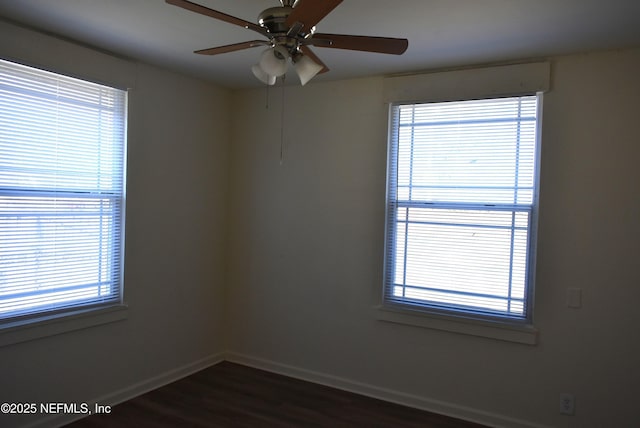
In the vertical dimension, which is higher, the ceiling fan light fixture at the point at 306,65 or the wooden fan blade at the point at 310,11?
the wooden fan blade at the point at 310,11

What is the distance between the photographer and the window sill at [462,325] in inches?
119

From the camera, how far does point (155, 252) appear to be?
355cm

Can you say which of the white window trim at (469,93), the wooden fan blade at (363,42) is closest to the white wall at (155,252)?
the white window trim at (469,93)

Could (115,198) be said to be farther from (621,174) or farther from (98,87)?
(621,174)

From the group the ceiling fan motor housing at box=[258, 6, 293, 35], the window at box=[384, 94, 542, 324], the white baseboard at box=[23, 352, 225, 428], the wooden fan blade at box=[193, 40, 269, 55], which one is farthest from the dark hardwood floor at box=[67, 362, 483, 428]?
the ceiling fan motor housing at box=[258, 6, 293, 35]

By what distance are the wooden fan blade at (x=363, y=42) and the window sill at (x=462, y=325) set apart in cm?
212

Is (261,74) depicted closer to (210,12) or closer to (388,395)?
(210,12)

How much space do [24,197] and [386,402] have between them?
9.62 ft

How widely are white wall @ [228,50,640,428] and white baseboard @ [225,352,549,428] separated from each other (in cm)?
→ 1

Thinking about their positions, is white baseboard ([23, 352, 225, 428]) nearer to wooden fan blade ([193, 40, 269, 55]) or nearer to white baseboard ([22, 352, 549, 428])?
white baseboard ([22, 352, 549, 428])

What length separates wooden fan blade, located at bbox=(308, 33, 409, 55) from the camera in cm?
179

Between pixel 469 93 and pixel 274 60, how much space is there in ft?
6.00

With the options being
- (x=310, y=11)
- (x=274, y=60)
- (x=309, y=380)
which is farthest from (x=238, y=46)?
(x=309, y=380)

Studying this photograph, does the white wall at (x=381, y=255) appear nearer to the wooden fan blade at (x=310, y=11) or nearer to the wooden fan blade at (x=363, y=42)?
the wooden fan blade at (x=363, y=42)
